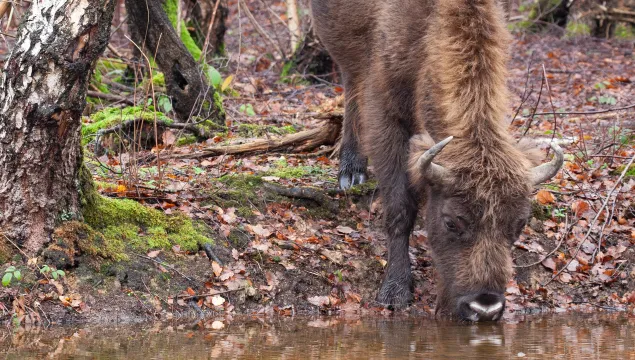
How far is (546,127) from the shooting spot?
12.2 metres

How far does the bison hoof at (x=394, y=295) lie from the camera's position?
7.43 meters

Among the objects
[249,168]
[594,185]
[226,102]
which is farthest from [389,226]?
[226,102]

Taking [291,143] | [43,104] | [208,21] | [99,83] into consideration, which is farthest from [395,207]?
[208,21]

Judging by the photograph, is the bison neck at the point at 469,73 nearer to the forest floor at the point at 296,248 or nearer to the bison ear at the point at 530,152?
the bison ear at the point at 530,152

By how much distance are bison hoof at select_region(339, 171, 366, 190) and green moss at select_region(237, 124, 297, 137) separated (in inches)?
74.6

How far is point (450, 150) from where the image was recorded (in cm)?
678

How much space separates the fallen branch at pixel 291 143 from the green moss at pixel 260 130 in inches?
28.8

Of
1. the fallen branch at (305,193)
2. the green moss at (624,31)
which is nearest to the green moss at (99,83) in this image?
the fallen branch at (305,193)

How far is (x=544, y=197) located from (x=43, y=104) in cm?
535

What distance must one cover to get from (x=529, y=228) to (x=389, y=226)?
1638 mm

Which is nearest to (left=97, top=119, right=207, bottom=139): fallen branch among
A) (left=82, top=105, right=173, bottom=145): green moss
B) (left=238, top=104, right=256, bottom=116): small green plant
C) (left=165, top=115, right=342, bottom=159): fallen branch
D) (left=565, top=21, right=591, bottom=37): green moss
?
(left=82, top=105, right=173, bottom=145): green moss

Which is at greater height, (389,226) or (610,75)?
(610,75)

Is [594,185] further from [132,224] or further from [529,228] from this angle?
[132,224]

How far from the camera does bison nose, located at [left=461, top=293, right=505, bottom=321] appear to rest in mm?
6094
